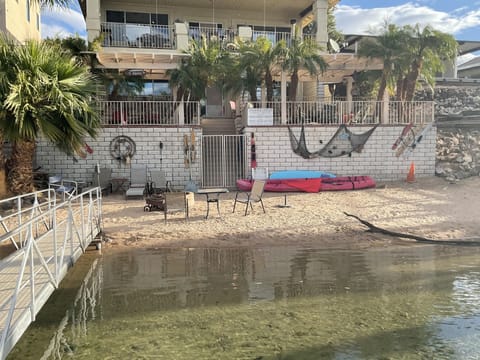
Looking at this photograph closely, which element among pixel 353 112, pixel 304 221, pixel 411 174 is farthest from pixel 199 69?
pixel 411 174

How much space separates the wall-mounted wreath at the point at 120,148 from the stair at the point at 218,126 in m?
4.03

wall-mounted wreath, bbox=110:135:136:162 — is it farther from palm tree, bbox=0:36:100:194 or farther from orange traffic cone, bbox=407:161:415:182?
orange traffic cone, bbox=407:161:415:182

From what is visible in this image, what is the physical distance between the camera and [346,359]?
4.32 m

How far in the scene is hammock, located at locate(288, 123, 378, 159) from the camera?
16591mm

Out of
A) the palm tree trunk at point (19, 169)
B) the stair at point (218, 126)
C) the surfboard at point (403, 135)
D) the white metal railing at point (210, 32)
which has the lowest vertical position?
the palm tree trunk at point (19, 169)

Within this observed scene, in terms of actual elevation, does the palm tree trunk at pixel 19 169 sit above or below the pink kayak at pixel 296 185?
above

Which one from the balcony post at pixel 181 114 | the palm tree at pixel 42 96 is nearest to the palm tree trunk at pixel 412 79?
the balcony post at pixel 181 114

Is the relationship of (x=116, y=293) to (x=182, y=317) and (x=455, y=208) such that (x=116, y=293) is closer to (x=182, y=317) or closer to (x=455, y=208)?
(x=182, y=317)

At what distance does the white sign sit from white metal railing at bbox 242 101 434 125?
0.44 m

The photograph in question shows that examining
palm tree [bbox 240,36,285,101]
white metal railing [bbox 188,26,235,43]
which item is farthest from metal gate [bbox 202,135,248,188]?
white metal railing [bbox 188,26,235,43]

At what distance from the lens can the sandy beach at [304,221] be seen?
30.8 ft

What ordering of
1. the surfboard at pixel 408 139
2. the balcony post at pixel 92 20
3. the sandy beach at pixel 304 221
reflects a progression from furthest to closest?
1. the balcony post at pixel 92 20
2. the surfboard at pixel 408 139
3. the sandy beach at pixel 304 221

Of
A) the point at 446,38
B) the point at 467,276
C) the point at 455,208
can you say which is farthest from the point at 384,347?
the point at 446,38

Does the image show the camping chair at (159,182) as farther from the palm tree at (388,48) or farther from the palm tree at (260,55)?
the palm tree at (388,48)
